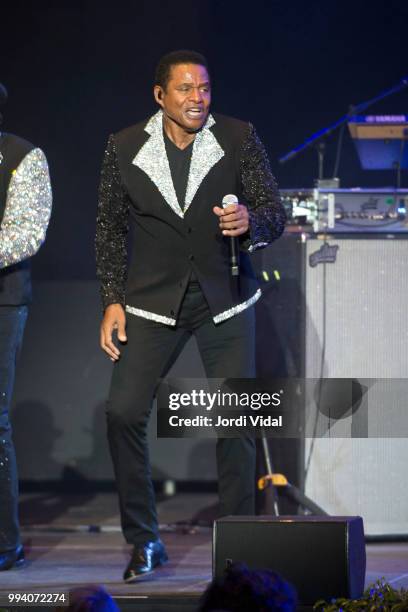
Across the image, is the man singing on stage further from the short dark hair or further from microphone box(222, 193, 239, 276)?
microphone box(222, 193, 239, 276)

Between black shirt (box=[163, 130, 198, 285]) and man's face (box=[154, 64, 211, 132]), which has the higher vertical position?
man's face (box=[154, 64, 211, 132])

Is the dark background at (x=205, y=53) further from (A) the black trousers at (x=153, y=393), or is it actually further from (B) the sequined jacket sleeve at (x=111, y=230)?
(A) the black trousers at (x=153, y=393)

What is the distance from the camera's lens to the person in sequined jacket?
4.25 m

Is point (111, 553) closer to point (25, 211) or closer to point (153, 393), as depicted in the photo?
point (153, 393)

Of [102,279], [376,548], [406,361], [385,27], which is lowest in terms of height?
[376,548]

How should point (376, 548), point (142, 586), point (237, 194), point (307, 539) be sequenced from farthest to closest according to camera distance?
point (376, 548) < point (237, 194) < point (142, 586) < point (307, 539)

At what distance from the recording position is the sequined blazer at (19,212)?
167 inches

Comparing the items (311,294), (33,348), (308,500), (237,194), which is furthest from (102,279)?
(33,348)

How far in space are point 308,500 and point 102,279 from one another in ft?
4.59

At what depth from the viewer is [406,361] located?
4.86 metres

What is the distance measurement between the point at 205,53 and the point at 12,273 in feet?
8.43

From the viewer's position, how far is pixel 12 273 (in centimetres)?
429

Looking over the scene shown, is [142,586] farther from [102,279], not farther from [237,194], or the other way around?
[237,194]

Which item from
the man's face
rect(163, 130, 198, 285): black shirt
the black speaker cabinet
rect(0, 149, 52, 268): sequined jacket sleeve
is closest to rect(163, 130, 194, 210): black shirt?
rect(163, 130, 198, 285): black shirt
